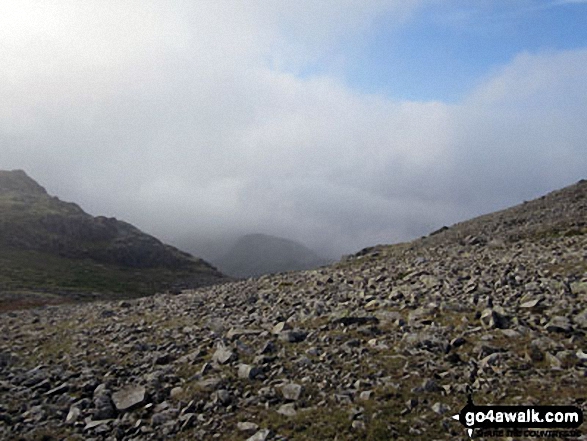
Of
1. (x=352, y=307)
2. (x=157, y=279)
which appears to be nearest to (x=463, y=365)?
(x=352, y=307)

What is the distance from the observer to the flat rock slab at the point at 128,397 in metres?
15.4

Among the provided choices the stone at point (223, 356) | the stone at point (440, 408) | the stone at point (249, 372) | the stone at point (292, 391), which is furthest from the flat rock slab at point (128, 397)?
the stone at point (440, 408)

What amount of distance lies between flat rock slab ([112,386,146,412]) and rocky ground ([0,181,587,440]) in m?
0.08

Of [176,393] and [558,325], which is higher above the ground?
[558,325]

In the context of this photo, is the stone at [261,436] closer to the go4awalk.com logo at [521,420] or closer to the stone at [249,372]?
the stone at [249,372]

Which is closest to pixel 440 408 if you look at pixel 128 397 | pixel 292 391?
pixel 292 391

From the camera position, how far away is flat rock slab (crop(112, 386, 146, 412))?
15359 millimetres

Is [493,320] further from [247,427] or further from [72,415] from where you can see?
[72,415]

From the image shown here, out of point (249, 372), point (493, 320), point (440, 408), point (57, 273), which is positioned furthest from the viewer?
point (57, 273)

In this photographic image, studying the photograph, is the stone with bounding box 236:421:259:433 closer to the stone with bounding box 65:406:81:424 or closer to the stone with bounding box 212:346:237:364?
the stone with bounding box 212:346:237:364

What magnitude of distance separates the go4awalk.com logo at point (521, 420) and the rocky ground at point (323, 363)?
13.7 inches

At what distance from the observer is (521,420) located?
1207 cm

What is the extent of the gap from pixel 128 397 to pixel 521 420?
42.4 feet

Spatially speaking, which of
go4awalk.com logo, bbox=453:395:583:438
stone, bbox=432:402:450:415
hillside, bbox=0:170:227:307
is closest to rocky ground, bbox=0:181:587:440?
stone, bbox=432:402:450:415
